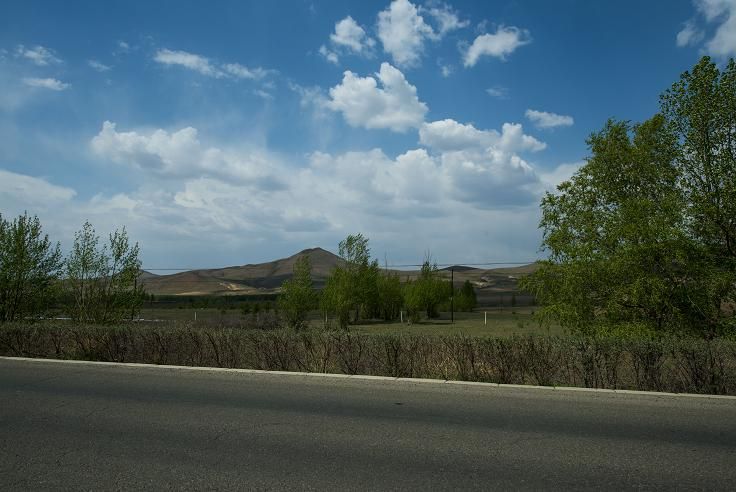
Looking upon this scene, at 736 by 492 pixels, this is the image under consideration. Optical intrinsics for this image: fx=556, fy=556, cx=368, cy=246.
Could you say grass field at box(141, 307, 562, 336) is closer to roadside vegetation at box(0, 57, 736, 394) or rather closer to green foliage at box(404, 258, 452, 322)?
green foliage at box(404, 258, 452, 322)

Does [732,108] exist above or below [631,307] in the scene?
above

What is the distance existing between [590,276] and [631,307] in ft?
4.39

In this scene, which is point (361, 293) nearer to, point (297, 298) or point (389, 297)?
point (297, 298)

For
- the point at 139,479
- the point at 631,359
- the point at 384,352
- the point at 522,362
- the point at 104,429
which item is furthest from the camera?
the point at 384,352

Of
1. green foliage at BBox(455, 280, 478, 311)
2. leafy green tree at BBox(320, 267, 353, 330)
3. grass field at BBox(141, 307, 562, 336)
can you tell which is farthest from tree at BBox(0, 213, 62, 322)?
green foliage at BBox(455, 280, 478, 311)

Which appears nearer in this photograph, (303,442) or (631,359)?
(303,442)

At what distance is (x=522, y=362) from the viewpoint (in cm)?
909

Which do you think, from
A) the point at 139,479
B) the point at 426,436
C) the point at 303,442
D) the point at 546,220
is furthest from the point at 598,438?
the point at 546,220

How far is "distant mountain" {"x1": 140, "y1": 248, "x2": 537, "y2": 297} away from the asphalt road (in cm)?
2835

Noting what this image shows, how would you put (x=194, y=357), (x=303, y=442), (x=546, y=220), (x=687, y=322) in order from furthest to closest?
(x=546, y=220) < (x=687, y=322) < (x=194, y=357) < (x=303, y=442)

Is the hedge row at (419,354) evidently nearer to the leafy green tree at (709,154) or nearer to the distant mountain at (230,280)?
the leafy green tree at (709,154)

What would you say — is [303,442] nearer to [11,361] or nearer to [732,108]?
[11,361]

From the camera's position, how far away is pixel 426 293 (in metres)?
54.4

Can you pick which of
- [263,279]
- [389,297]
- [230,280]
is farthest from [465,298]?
[263,279]
